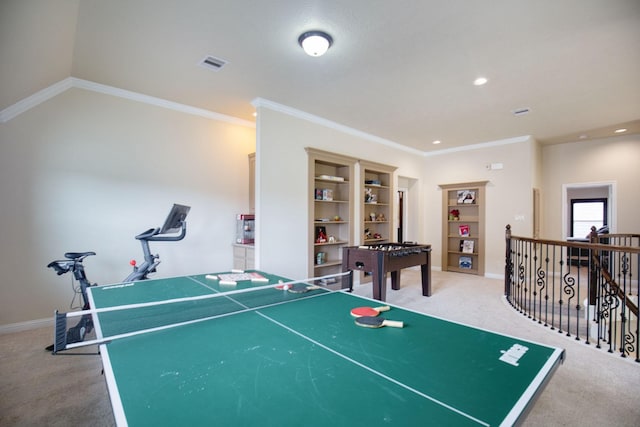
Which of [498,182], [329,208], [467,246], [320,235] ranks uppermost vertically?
[498,182]

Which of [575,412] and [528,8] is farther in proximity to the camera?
[528,8]

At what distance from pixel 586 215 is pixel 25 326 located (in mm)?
11723

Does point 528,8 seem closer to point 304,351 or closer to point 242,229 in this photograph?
point 304,351

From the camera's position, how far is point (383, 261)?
3666mm

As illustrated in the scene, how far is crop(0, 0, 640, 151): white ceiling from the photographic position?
90.1 inches

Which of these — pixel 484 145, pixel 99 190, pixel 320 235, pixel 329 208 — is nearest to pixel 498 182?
pixel 484 145

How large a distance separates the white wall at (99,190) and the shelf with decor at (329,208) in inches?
55.2

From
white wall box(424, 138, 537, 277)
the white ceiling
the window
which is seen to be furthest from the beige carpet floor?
the window

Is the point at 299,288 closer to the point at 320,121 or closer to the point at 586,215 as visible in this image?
the point at 320,121

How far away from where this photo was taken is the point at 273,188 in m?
4.16

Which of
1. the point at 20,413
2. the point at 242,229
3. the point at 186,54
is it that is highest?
the point at 186,54

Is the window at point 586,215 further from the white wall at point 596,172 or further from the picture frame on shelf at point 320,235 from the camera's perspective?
the picture frame on shelf at point 320,235

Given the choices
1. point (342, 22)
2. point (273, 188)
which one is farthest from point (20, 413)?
point (342, 22)

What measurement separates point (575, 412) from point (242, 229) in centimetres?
407
